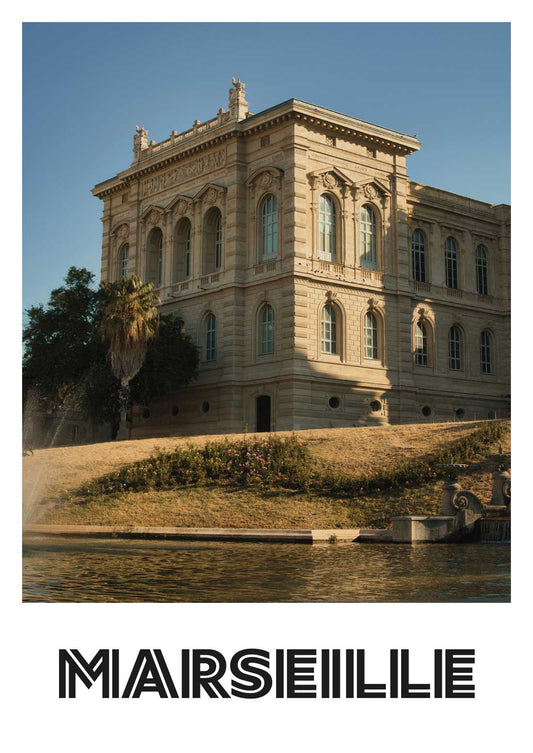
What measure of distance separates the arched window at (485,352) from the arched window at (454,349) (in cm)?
169

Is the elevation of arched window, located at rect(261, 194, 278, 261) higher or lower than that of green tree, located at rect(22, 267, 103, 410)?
higher

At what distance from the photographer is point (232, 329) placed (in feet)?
148

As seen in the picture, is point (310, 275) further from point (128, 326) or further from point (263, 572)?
point (263, 572)

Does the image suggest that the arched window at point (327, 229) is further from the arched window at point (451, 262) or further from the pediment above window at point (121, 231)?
the pediment above window at point (121, 231)

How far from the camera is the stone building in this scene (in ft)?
143

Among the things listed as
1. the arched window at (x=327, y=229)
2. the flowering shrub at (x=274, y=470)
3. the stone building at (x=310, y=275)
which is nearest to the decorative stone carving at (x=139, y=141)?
the stone building at (x=310, y=275)

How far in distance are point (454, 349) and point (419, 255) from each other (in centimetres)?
569

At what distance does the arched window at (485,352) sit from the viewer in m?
52.0

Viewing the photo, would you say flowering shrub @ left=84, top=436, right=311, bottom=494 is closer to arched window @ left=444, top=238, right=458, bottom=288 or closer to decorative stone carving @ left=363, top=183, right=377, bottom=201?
decorative stone carving @ left=363, top=183, right=377, bottom=201

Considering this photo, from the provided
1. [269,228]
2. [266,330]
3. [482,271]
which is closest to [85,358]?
[266,330]

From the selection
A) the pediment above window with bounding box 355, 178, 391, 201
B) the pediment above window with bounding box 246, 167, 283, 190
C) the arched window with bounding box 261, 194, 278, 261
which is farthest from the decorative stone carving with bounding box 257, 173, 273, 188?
the pediment above window with bounding box 355, 178, 391, 201

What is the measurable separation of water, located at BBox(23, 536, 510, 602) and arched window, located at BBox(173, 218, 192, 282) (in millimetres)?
32299

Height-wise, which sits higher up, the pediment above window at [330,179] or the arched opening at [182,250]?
the pediment above window at [330,179]

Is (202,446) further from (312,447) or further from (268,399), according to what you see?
(268,399)
